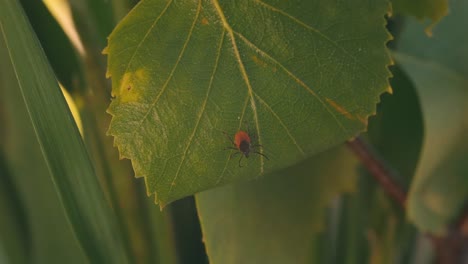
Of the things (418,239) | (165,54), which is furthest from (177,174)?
(418,239)

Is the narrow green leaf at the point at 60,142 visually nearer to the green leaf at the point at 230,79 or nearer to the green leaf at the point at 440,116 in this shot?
the green leaf at the point at 230,79

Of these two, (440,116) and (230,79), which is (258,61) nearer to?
(230,79)

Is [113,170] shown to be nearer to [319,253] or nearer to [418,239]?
[319,253]

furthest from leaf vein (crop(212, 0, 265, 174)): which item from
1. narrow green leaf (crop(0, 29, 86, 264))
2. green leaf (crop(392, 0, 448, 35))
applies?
narrow green leaf (crop(0, 29, 86, 264))

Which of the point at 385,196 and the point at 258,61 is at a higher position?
the point at 258,61

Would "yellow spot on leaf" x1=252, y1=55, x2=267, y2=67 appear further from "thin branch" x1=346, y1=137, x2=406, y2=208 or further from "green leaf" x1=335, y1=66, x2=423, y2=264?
"green leaf" x1=335, y1=66, x2=423, y2=264

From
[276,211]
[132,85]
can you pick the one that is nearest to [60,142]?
[132,85]
